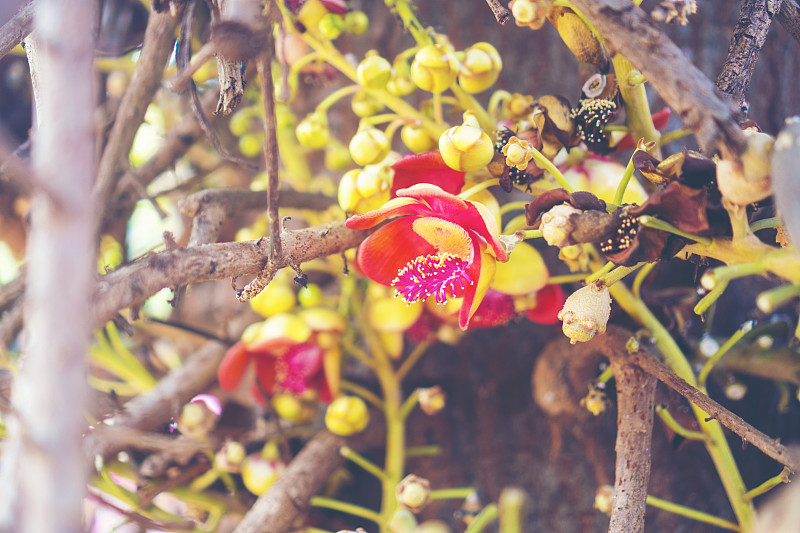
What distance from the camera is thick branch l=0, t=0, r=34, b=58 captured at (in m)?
0.52

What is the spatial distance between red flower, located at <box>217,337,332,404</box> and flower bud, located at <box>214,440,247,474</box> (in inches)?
2.6

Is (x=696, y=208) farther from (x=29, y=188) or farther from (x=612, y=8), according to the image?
(x=29, y=188)

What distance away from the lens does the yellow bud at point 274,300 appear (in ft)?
2.48

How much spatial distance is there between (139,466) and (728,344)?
71cm

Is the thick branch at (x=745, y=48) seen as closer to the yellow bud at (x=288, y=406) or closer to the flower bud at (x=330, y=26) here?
the flower bud at (x=330, y=26)

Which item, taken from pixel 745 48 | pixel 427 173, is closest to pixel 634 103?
pixel 745 48

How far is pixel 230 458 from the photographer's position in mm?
752

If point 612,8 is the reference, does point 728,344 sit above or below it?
below

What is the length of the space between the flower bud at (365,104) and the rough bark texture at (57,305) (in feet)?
1.23

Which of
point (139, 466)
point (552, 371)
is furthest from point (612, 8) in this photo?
point (139, 466)

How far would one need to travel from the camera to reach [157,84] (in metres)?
0.69

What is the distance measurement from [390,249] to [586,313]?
A: 0.64 feet

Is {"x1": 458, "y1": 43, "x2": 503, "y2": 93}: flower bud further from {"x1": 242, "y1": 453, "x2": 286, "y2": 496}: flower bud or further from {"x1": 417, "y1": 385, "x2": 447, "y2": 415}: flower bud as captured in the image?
{"x1": 242, "y1": 453, "x2": 286, "y2": 496}: flower bud

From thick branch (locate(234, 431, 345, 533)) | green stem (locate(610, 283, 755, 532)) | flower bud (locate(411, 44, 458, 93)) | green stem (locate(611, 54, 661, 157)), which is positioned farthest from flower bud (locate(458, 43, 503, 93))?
thick branch (locate(234, 431, 345, 533))
